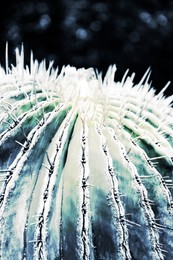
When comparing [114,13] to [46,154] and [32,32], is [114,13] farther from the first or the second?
Result: [46,154]

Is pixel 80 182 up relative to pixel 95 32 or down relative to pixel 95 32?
down

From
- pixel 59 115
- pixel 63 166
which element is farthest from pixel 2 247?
pixel 59 115

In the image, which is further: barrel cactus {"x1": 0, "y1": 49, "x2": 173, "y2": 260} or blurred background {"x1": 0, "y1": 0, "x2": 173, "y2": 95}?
blurred background {"x1": 0, "y1": 0, "x2": 173, "y2": 95}

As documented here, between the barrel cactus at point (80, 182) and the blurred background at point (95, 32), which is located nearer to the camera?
the barrel cactus at point (80, 182)

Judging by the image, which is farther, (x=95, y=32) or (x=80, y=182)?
(x=95, y=32)

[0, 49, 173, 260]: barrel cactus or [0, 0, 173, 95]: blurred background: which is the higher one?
[0, 0, 173, 95]: blurred background
